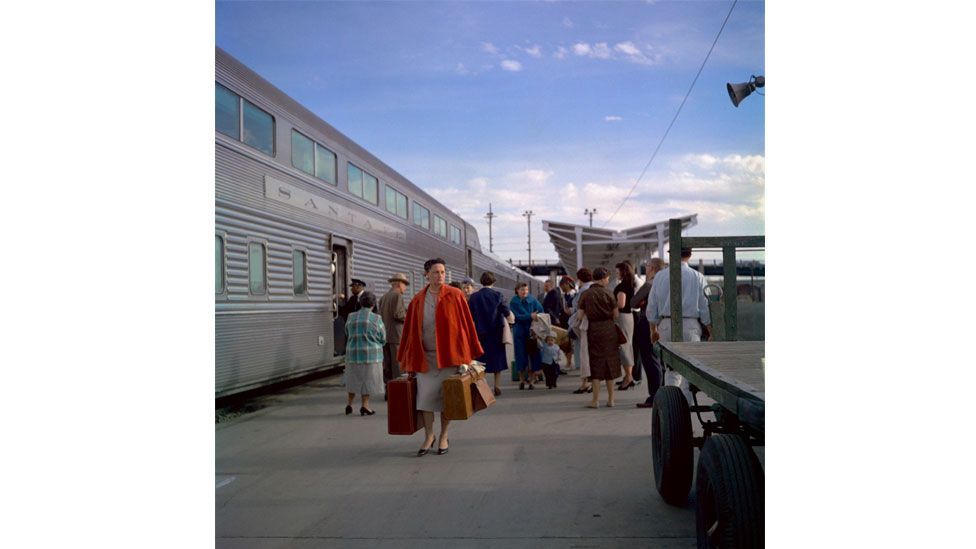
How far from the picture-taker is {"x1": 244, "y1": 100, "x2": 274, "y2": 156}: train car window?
28.0 feet

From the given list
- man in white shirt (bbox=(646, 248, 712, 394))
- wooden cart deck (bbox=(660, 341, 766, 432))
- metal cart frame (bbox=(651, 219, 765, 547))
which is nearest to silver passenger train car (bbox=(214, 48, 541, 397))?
man in white shirt (bbox=(646, 248, 712, 394))

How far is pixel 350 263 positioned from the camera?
1131 centimetres

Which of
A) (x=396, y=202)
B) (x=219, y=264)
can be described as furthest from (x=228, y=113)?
(x=396, y=202)

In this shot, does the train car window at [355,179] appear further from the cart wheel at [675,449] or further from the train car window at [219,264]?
the cart wheel at [675,449]

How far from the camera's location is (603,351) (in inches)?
311

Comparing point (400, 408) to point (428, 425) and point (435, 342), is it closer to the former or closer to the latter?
point (428, 425)

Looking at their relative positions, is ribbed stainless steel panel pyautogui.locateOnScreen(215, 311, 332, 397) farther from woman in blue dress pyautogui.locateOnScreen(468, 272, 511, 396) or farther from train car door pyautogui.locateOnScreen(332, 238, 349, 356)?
woman in blue dress pyautogui.locateOnScreen(468, 272, 511, 396)

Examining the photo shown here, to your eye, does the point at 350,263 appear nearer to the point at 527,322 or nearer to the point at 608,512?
the point at 527,322

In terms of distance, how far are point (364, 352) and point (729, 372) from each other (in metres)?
5.23

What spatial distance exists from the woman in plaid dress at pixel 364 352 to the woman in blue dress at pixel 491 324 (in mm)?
1744

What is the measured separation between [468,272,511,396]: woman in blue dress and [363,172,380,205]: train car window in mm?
3644

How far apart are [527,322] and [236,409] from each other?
13.4 feet

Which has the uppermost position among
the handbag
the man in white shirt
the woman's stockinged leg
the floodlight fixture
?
the floodlight fixture
